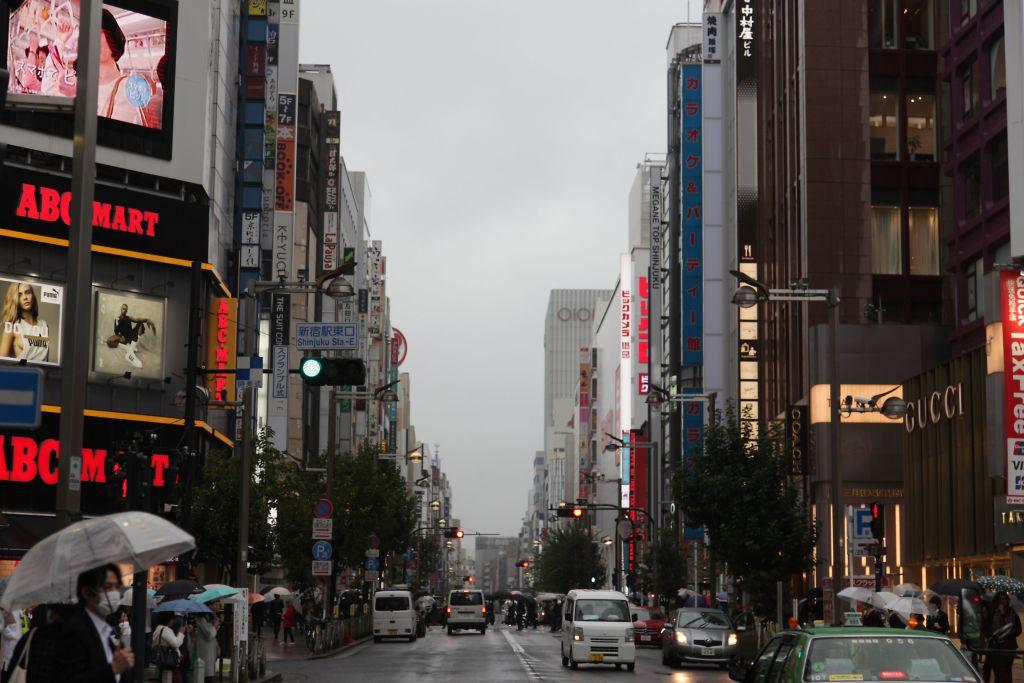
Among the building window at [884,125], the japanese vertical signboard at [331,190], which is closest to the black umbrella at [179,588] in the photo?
the building window at [884,125]

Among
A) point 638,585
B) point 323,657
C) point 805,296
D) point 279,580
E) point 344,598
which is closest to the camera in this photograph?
point 805,296

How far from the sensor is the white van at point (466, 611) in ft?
230

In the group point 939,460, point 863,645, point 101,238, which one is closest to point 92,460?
point 101,238

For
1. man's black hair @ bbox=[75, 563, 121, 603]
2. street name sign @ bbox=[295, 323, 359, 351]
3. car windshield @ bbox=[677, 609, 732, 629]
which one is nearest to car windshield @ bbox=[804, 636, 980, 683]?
man's black hair @ bbox=[75, 563, 121, 603]

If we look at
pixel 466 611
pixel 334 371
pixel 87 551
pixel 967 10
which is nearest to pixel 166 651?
pixel 334 371

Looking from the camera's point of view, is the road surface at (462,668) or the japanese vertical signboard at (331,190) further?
the japanese vertical signboard at (331,190)

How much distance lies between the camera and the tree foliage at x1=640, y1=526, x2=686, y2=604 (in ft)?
255

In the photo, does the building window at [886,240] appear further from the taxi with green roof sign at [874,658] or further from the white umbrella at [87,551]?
the white umbrella at [87,551]

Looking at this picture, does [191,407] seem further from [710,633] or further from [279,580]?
[279,580]

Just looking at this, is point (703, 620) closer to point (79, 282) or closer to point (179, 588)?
point (179, 588)

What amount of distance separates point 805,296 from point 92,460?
30.6 m

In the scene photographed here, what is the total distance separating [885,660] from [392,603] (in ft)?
155

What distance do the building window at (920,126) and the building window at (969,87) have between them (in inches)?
476

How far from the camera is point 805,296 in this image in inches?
1206
